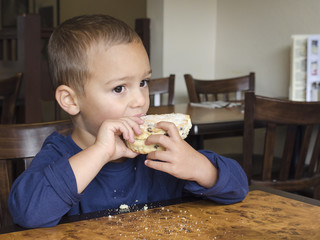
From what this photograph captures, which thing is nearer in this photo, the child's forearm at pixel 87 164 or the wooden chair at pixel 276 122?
the child's forearm at pixel 87 164

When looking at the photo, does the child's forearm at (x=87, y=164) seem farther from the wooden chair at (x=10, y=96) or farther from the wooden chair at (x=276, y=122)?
the wooden chair at (x=10, y=96)

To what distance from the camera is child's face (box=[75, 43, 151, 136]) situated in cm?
100

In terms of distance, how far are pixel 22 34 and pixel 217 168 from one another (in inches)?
87.8

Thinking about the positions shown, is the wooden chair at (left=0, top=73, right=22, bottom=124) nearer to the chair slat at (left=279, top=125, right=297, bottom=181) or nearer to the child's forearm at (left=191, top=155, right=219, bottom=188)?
the chair slat at (left=279, top=125, right=297, bottom=181)

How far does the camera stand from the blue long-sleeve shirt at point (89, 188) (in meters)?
0.84

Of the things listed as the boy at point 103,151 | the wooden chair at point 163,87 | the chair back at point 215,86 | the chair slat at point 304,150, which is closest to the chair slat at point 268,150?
the chair slat at point 304,150

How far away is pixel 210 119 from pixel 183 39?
5.51 feet

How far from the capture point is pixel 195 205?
2.79ft

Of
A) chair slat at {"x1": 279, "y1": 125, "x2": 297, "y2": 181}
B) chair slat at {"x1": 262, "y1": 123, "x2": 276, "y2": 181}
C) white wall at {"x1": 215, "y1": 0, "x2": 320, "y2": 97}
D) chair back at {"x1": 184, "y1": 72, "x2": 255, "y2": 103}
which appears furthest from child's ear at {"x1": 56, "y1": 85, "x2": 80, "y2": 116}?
white wall at {"x1": 215, "y1": 0, "x2": 320, "y2": 97}

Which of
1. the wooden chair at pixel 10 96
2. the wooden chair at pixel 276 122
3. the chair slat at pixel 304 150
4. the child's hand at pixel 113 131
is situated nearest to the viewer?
the child's hand at pixel 113 131

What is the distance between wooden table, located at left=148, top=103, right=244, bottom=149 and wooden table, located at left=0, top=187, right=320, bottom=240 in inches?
40.9

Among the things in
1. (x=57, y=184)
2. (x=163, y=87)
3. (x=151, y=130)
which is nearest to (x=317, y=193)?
(x=163, y=87)

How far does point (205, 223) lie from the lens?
0.74 m

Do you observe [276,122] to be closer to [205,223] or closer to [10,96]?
[205,223]
